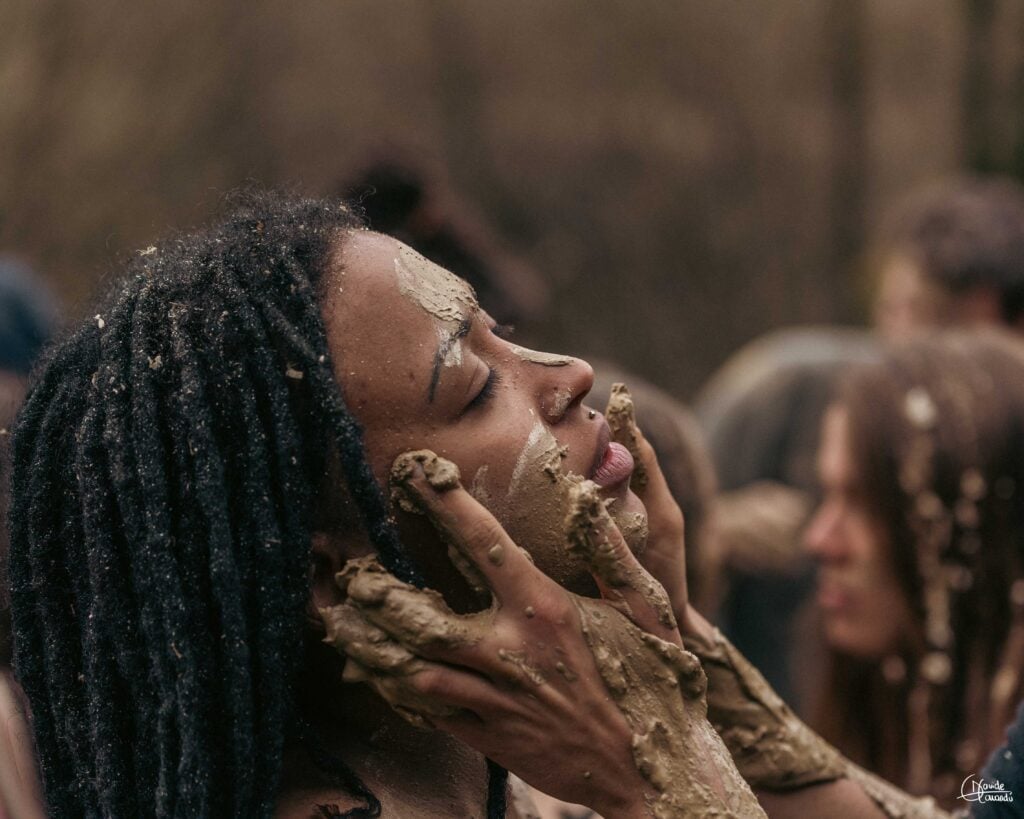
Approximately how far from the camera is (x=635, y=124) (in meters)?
9.68

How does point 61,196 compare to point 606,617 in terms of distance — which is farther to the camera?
point 61,196

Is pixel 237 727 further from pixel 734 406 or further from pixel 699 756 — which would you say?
pixel 734 406

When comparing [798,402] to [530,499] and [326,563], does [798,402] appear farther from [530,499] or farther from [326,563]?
[326,563]

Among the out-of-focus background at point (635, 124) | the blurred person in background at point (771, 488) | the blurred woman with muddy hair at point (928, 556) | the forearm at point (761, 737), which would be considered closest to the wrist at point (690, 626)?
the forearm at point (761, 737)

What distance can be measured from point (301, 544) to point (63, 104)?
6.61 metres

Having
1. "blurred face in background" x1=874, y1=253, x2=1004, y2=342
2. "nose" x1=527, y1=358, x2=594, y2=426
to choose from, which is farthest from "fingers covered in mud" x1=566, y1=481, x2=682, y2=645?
"blurred face in background" x1=874, y1=253, x2=1004, y2=342

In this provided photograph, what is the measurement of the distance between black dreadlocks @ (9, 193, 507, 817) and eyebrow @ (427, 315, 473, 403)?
0.41ft

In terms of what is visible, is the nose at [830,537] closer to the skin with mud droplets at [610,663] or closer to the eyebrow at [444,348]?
the skin with mud droplets at [610,663]

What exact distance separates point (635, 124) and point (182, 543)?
334 inches

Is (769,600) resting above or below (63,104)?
below

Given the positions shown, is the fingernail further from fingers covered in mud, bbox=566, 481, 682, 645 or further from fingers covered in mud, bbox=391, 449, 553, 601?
fingers covered in mud, bbox=566, 481, 682, 645

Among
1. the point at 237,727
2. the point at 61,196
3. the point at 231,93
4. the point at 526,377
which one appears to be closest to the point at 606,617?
the point at 526,377

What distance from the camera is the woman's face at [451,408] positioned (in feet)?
5.58

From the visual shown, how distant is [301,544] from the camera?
1.66 metres
